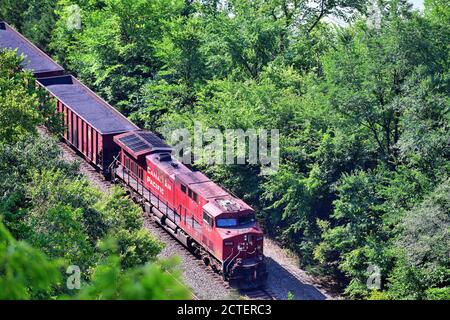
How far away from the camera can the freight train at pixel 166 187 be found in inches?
1190

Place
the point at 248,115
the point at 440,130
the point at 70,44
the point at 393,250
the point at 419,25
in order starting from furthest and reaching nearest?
the point at 70,44, the point at 248,115, the point at 419,25, the point at 440,130, the point at 393,250

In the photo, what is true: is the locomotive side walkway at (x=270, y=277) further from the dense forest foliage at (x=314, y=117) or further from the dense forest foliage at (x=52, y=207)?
the dense forest foliage at (x=52, y=207)

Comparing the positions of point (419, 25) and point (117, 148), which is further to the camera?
point (117, 148)

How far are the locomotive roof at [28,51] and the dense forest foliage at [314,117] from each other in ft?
9.71

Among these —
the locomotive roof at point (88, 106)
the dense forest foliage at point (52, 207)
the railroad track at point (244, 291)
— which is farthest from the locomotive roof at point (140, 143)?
the railroad track at point (244, 291)

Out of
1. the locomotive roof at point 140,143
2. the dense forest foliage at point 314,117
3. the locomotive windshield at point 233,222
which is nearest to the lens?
the dense forest foliage at point 314,117

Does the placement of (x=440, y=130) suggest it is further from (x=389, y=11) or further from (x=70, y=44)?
(x=70, y=44)

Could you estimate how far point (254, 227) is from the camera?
3056 centimetres

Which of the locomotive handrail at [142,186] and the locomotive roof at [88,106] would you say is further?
the locomotive roof at [88,106]

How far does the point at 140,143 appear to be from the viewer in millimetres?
36500

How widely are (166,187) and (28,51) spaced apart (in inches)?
856

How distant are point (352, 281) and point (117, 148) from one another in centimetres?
1470

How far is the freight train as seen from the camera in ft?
99.1
